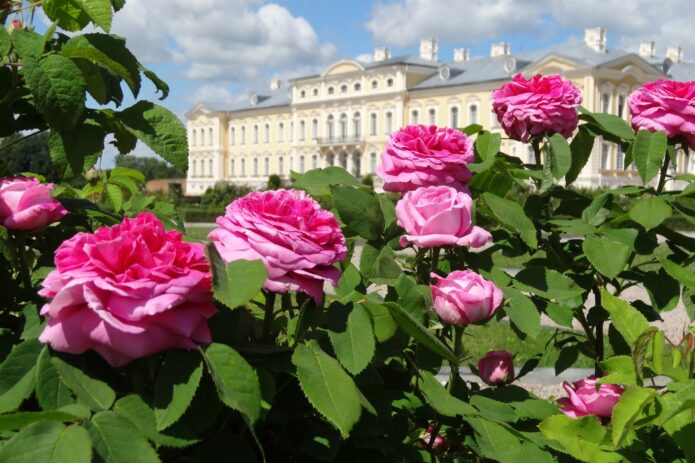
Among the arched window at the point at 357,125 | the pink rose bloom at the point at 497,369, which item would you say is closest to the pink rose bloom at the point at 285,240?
the pink rose bloom at the point at 497,369

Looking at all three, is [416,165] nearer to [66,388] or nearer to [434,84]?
[66,388]

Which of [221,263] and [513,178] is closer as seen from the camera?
[221,263]

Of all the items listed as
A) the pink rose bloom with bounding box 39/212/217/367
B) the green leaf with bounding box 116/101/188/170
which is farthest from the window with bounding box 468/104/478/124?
the pink rose bloom with bounding box 39/212/217/367

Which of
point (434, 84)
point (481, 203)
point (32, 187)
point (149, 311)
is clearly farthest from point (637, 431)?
point (434, 84)

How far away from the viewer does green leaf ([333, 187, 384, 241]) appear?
820 mm

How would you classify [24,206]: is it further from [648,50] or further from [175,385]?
[648,50]

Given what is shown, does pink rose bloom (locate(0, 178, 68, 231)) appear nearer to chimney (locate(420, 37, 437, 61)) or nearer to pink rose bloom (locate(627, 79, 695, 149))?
pink rose bloom (locate(627, 79, 695, 149))

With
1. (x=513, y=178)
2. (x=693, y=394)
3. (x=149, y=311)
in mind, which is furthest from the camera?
(x=513, y=178)

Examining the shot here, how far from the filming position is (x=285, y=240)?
0.61m

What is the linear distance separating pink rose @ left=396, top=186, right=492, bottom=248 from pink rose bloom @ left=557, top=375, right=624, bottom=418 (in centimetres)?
21

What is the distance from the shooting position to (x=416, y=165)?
90cm

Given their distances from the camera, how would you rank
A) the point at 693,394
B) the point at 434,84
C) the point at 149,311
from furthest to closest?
the point at 434,84 < the point at 693,394 < the point at 149,311

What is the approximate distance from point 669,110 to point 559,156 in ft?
0.65

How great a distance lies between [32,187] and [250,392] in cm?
31
